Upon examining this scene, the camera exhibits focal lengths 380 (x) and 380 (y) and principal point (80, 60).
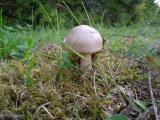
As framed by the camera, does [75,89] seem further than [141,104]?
Yes

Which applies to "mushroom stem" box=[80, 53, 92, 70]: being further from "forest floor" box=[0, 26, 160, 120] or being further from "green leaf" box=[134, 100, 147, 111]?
"green leaf" box=[134, 100, 147, 111]

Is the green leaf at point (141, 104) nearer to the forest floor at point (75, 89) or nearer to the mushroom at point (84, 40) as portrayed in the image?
the forest floor at point (75, 89)

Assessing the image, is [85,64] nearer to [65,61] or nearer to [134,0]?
[65,61]

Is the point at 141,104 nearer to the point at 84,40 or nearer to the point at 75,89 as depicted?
the point at 75,89

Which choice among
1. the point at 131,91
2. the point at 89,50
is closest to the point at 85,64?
the point at 89,50

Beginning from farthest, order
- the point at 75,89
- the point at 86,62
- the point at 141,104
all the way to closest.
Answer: the point at 86,62
the point at 75,89
the point at 141,104

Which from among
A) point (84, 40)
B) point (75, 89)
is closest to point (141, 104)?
point (75, 89)

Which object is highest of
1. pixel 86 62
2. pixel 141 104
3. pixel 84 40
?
pixel 84 40

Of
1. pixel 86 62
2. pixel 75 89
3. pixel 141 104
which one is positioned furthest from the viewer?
pixel 86 62

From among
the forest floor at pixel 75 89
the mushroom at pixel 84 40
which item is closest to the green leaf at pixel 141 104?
the forest floor at pixel 75 89
